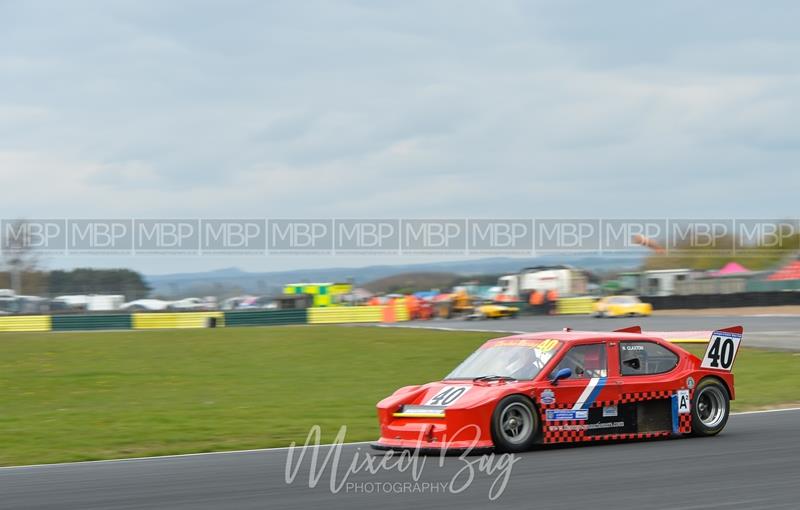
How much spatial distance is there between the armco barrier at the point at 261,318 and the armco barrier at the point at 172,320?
41 cm

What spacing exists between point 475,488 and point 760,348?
729 inches

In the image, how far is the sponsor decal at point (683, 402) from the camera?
1020 cm

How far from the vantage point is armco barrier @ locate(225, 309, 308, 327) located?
40500 millimetres

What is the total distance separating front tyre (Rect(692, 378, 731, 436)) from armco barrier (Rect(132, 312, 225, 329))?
31346 mm

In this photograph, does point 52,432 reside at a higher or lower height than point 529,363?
lower

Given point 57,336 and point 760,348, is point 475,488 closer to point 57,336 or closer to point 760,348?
point 760,348

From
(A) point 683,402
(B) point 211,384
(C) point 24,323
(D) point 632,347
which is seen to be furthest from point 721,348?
(C) point 24,323

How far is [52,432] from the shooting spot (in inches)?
489

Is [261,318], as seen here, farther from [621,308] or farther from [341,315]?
[621,308]

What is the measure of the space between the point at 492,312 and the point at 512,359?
115 ft

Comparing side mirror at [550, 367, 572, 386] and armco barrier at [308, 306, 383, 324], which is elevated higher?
side mirror at [550, 367, 572, 386]

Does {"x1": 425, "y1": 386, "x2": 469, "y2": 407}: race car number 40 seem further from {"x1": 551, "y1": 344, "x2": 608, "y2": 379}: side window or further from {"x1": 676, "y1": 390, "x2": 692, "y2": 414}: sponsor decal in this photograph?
{"x1": 676, "y1": 390, "x2": 692, "y2": 414}: sponsor decal

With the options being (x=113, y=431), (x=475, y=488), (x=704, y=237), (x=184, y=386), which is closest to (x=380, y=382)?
(x=184, y=386)

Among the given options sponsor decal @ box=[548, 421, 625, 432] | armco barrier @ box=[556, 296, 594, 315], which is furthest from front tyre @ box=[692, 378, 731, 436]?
armco barrier @ box=[556, 296, 594, 315]
